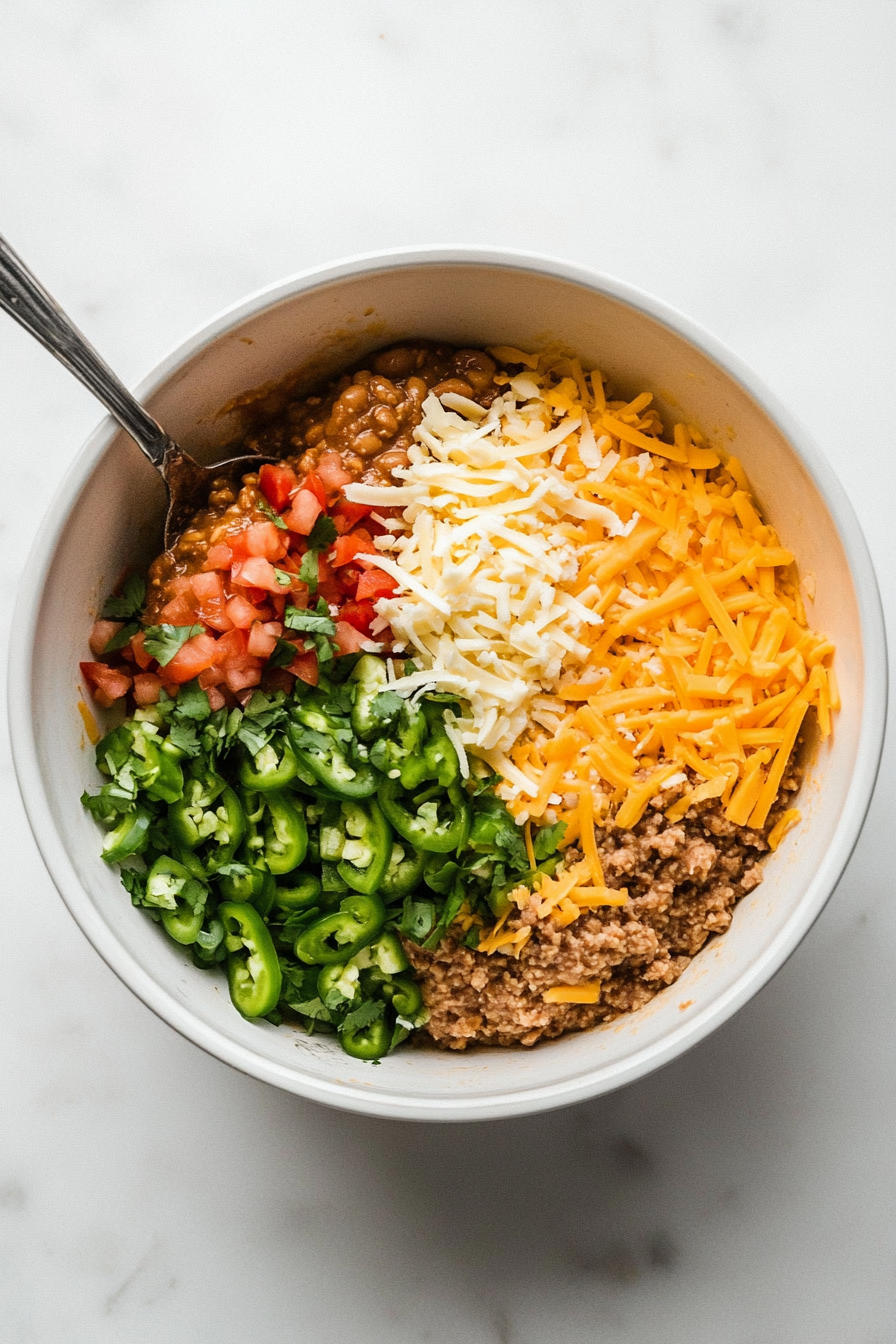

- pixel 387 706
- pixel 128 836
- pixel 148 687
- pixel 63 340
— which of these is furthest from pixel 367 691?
pixel 63 340

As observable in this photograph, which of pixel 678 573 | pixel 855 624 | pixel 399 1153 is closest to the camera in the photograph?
pixel 855 624

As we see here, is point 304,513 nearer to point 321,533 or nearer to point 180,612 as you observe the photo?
point 321,533

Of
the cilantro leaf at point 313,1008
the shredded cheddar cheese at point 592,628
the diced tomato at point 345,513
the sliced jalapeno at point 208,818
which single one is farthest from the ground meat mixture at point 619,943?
the diced tomato at point 345,513

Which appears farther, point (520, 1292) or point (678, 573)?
point (520, 1292)

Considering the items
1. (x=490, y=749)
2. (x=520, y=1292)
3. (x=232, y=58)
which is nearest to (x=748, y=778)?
(x=490, y=749)

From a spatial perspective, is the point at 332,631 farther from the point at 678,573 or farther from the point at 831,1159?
the point at 831,1159

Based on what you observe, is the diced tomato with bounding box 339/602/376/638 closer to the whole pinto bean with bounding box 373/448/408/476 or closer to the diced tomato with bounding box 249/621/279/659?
the diced tomato with bounding box 249/621/279/659
